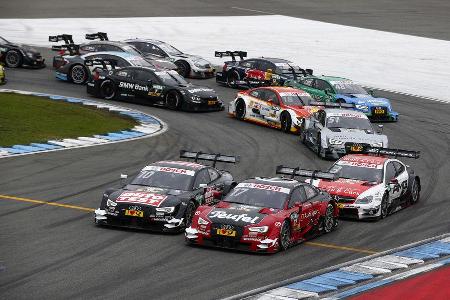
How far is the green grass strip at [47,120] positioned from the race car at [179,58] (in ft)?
28.3

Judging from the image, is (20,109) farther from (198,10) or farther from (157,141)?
(198,10)

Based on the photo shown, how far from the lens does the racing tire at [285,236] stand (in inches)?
859

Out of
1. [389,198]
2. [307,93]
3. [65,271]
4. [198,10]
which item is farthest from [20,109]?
[198,10]

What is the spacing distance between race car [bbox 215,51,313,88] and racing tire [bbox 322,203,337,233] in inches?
845

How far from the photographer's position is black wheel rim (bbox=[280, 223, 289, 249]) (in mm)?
21828

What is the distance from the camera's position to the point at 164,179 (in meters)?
24.3

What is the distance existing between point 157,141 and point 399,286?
53.8 ft

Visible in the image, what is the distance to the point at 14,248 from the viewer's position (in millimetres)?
20906

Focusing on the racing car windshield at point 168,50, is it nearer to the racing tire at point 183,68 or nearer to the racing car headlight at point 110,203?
the racing tire at point 183,68

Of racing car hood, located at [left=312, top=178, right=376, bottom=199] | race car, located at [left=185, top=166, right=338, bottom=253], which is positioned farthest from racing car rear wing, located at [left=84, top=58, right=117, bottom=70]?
race car, located at [left=185, top=166, right=338, bottom=253]

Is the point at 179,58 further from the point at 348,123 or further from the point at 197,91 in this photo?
the point at 348,123

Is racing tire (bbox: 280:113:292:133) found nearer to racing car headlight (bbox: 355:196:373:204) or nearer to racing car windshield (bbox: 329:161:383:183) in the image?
racing car windshield (bbox: 329:161:383:183)

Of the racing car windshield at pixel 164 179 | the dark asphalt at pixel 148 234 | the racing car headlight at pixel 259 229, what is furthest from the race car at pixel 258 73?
the racing car headlight at pixel 259 229

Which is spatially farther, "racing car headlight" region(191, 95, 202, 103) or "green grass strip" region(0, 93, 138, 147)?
"racing car headlight" region(191, 95, 202, 103)
